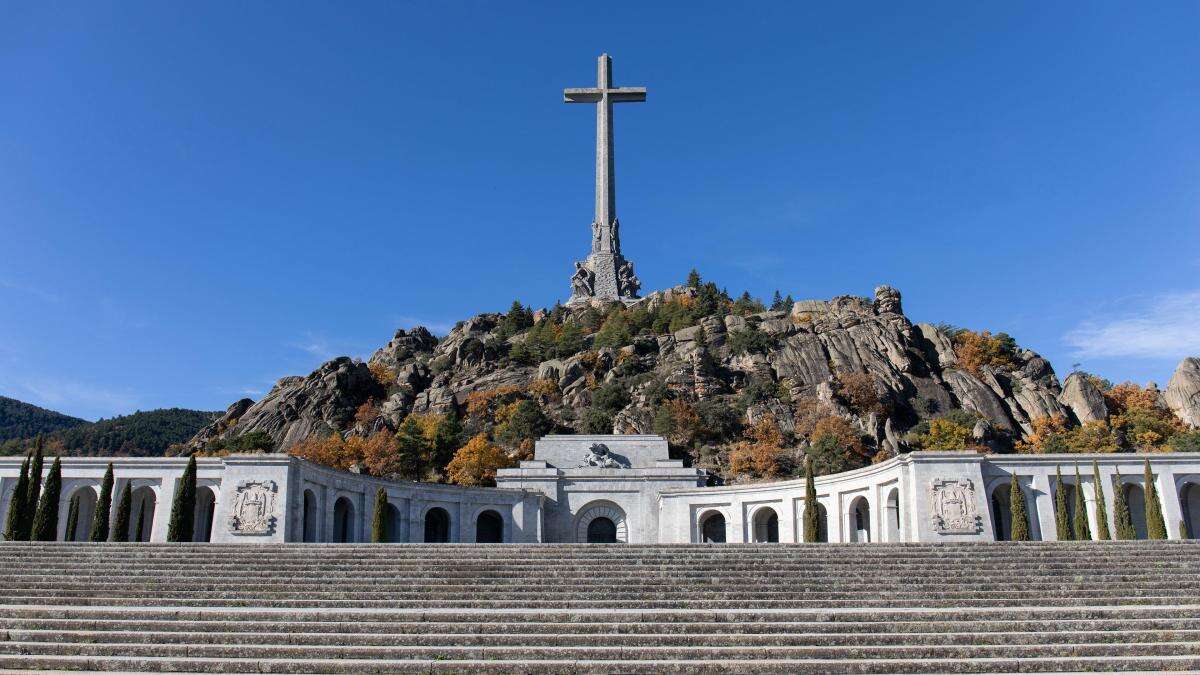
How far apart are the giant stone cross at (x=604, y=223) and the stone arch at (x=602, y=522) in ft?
159

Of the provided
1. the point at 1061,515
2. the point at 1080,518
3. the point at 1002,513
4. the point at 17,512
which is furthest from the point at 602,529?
the point at 17,512

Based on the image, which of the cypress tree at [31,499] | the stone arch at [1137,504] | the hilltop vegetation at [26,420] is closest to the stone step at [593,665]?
the cypress tree at [31,499]

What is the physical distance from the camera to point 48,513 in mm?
33344

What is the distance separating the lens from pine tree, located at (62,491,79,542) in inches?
1372

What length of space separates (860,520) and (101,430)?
271 ft

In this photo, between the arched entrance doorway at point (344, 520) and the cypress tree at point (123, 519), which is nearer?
the cypress tree at point (123, 519)

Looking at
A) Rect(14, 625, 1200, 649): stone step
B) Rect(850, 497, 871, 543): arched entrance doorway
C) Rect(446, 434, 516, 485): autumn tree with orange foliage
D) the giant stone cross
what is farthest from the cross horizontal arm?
Rect(14, 625, 1200, 649): stone step

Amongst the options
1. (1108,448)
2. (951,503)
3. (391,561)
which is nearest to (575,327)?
(1108,448)

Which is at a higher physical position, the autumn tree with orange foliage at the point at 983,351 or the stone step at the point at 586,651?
the autumn tree with orange foliage at the point at 983,351

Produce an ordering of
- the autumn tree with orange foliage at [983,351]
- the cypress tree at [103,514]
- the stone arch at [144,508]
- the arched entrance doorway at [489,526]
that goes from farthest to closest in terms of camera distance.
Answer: the autumn tree with orange foliage at [983,351], the arched entrance doorway at [489,526], the stone arch at [144,508], the cypress tree at [103,514]

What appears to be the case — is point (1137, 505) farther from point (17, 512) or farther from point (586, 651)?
point (17, 512)

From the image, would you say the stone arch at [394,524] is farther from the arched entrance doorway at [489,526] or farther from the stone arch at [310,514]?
the stone arch at [310,514]

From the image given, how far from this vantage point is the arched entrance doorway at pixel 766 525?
45.7 metres

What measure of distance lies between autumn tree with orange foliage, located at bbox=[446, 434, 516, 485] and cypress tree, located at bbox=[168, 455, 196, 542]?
2577 centimetres
